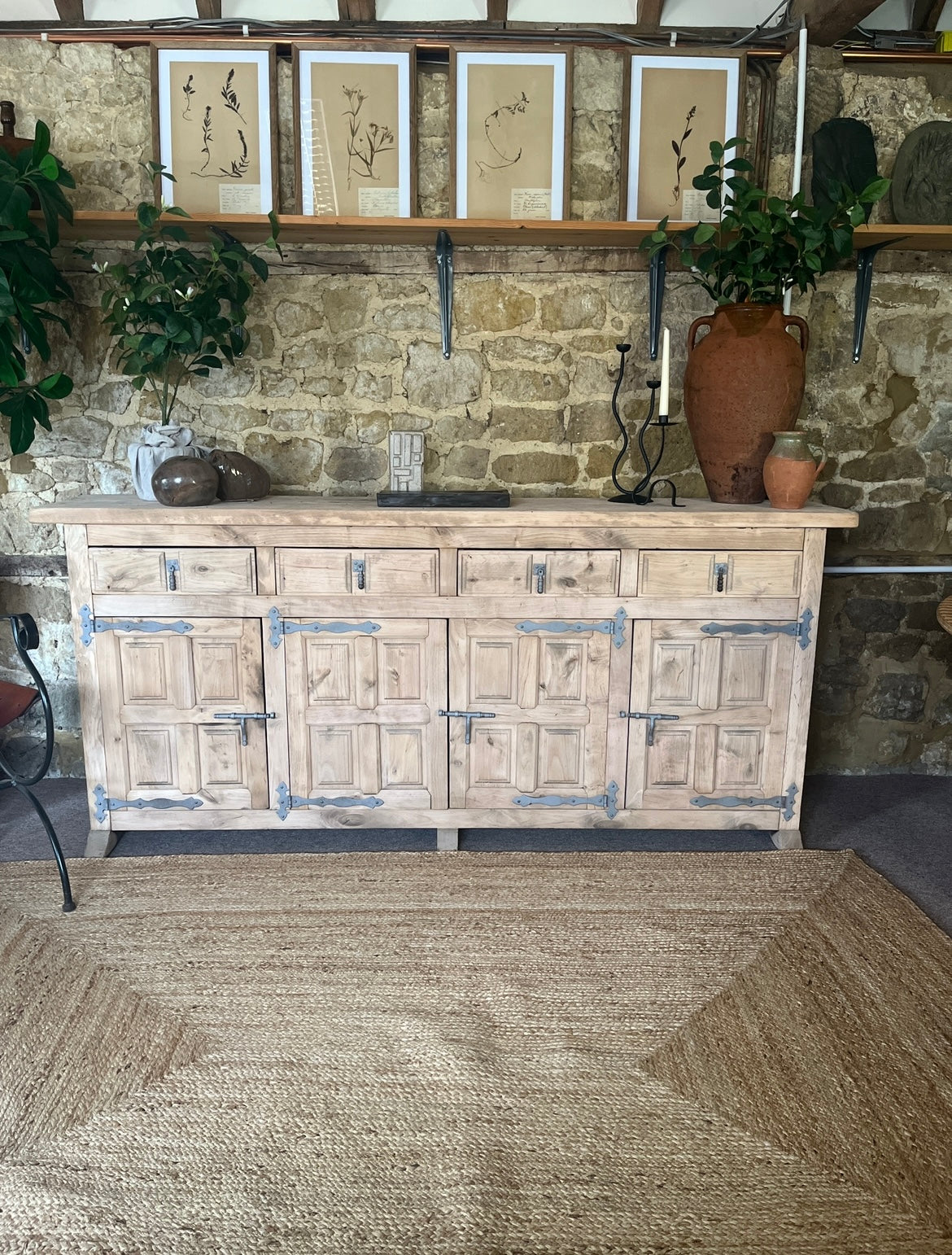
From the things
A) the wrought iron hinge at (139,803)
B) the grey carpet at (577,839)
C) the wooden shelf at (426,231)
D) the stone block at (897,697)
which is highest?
the wooden shelf at (426,231)

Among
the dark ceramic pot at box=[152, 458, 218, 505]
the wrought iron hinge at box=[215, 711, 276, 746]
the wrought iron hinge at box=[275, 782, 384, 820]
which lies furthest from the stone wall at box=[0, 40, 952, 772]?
the wrought iron hinge at box=[275, 782, 384, 820]

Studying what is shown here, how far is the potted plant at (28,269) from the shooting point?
94.9 inches

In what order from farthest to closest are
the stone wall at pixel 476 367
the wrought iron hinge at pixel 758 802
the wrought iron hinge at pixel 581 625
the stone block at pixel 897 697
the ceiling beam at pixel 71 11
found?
1. the stone block at pixel 897 697
2. the stone wall at pixel 476 367
3. the ceiling beam at pixel 71 11
4. the wrought iron hinge at pixel 758 802
5. the wrought iron hinge at pixel 581 625

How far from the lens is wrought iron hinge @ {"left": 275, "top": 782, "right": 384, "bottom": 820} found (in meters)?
2.58

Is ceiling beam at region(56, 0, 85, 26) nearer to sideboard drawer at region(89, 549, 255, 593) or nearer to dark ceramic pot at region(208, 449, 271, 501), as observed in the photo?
dark ceramic pot at region(208, 449, 271, 501)

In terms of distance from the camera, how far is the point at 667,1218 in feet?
4.60

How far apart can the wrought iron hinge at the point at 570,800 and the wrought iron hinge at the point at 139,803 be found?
0.92 metres

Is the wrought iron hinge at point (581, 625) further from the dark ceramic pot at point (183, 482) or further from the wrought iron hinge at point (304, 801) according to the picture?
the dark ceramic pot at point (183, 482)

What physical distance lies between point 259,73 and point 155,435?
1170 millimetres

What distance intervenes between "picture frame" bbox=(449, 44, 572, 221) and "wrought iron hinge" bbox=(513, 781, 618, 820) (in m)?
1.74

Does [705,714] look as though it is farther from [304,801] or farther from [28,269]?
[28,269]

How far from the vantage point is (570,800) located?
8.56 ft

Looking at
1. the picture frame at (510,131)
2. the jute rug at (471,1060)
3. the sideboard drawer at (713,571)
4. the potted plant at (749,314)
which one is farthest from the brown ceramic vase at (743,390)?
the jute rug at (471,1060)

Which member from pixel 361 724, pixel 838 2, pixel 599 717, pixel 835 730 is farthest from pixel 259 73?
pixel 835 730
